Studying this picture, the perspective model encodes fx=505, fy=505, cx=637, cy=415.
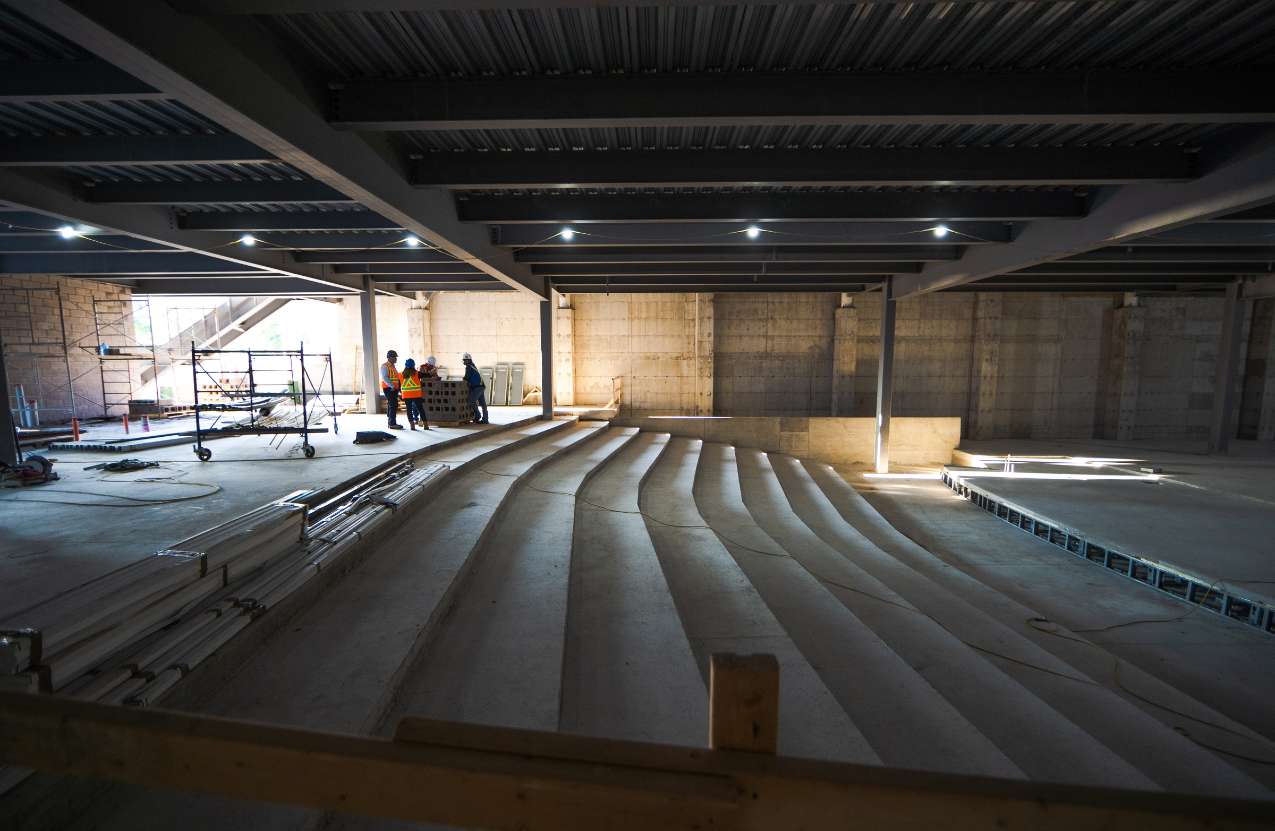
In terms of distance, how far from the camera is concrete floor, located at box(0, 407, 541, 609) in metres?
3.46

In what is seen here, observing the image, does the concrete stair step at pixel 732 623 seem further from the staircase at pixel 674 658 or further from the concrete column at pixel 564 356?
the concrete column at pixel 564 356

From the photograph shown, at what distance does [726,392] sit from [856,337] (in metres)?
4.59

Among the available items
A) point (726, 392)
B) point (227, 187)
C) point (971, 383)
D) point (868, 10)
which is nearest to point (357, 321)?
point (227, 187)

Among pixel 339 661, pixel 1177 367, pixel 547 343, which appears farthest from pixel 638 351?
pixel 1177 367

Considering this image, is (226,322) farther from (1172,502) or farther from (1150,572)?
(1172,502)

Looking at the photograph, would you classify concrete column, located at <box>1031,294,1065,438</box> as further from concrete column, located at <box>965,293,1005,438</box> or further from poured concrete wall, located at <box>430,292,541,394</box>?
poured concrete wall, located at <box>430,292,541,394</box>

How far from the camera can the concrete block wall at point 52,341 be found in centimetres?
1131

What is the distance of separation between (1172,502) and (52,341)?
24.3m

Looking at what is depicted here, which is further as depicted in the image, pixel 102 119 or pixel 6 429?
pixel 6 429

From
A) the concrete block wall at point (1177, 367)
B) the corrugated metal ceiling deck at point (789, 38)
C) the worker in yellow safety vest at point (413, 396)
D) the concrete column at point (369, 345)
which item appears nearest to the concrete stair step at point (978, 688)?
the corrugated metal ceiling deck at point (789, 38)

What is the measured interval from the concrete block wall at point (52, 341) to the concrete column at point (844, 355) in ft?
67.5

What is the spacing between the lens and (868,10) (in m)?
3.48

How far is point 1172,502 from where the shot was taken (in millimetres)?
9609

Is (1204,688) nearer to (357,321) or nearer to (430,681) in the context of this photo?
(430,681)
